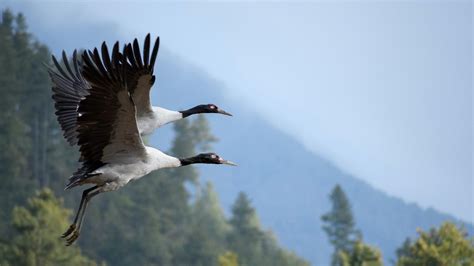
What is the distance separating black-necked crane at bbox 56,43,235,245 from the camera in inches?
568

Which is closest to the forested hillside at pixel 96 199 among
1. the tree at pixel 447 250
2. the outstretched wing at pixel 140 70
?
the tree at pixel 447 250

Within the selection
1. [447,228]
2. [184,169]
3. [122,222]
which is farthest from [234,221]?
[447,228]

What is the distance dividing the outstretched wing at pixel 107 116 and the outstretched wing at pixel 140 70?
1.27 ft

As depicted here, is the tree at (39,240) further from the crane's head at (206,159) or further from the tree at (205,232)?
the crane's head at (206,159)

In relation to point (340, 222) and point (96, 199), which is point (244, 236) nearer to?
point (340, 222)

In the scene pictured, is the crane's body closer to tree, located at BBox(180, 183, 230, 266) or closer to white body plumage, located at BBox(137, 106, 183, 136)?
white body plumage, located at BBox(137, 106, 183, 136)

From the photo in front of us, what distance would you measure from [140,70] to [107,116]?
1146mm

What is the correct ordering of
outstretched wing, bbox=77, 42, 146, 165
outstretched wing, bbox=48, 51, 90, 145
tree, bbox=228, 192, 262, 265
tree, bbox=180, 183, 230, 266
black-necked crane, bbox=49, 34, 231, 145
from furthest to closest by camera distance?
tree, bbox=228, 192, 262, 265 → tree, bbox=180, 183, 230, 266 → outstretched wing, bbox=48, 51, 90, 145 → black-necked crane, bbox=49, 34, 231, 145 → outstretched wing, bbox=77, 42, 146, 165

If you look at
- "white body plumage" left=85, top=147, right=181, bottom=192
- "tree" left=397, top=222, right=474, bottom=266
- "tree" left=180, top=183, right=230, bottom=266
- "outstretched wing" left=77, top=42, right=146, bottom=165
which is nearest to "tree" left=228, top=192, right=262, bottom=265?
"tree" left=180, top=183, right=230, bottom=266

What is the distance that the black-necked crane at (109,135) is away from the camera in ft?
47.3

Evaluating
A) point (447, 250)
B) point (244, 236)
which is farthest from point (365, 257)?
point (244, 236)

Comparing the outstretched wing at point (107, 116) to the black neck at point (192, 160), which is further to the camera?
the black neck at point (192, 160)

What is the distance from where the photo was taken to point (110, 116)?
14.8 metres

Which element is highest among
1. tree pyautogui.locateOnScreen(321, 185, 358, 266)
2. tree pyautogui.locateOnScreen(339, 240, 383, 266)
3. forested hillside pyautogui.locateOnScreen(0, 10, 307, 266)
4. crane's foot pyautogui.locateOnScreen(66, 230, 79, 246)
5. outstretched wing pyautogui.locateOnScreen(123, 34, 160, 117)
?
tree pyautogui.locateOnScreen(321, 185, 358, 266)
